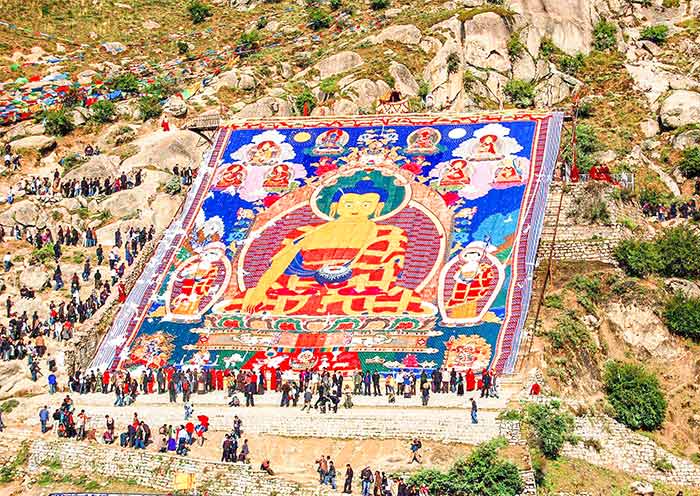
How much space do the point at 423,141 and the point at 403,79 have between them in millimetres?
11954

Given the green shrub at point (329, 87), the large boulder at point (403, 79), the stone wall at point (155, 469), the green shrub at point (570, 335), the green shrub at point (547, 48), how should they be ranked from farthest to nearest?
the green shrub at point (547, 48)
the large boulder at point (403, 79)
the green shrub at point (329, 87)
the green shrub at point (570, 335)
the stone wall at point (155, 469)

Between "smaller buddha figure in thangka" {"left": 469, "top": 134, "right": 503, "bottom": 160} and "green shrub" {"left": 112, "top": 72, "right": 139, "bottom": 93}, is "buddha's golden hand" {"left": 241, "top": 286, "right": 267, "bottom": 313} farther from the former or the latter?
"green shrub" {"left": 112, "top": 72, "right": 139, "bottom": 93}

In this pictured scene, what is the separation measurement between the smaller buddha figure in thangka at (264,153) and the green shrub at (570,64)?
2095cm

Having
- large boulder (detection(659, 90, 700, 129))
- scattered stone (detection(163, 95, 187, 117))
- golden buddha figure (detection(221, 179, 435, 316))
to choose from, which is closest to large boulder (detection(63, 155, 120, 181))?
scattered stone (detection(163, 95, 187, 117))

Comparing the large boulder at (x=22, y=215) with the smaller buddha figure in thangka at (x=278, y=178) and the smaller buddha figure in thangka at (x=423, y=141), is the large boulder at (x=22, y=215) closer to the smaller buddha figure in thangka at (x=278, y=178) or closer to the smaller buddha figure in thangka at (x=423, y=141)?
the smaller buddha figure in thangka at (x=278, y=178)

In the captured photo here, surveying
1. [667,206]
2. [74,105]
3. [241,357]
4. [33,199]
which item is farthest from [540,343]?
[74,105]

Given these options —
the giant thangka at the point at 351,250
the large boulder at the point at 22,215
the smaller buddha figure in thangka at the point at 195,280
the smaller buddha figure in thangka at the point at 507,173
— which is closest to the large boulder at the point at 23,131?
the large boulder at the point at 22,215

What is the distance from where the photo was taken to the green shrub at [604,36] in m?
78.8

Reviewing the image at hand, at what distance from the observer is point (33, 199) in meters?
64.8

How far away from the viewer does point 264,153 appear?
6488cm

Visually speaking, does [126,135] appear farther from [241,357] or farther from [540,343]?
[540,343]

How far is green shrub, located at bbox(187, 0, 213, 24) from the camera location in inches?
3792

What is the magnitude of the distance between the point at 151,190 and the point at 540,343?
2374 centimetres

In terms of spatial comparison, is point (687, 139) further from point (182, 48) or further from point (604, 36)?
point (182, 48)
